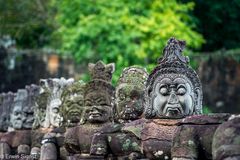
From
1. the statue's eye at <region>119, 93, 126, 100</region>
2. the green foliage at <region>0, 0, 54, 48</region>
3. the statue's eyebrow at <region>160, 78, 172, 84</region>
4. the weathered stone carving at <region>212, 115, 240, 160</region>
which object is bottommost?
the weathered stone carving at <region>212, 115, 240, 160</region>

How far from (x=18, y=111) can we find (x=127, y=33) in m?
11.5

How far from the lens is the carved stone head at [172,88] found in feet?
34.9

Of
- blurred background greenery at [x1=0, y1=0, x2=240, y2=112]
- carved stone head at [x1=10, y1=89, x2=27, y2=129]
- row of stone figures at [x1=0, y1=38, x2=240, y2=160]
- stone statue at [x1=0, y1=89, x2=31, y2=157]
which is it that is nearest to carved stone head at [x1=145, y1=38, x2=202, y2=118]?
row of stone figures at [x1=0, y1=38, x2=240, y2=160]

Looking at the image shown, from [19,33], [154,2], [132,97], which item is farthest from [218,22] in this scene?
[132,97]

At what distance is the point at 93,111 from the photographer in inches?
478

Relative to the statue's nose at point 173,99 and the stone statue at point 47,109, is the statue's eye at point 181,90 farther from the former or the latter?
the stone statue at point 47,109

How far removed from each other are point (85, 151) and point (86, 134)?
216 mm

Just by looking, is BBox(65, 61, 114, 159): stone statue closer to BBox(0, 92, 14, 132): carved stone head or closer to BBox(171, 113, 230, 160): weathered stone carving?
BBox(171, 113, 230, 160): weathered stone carving

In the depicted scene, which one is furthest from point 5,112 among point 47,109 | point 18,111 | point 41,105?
point 47,109

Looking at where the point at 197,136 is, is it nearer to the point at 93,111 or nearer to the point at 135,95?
the point at 135,95

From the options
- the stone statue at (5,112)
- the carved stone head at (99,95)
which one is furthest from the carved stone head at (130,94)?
the stone statue at (5,112)

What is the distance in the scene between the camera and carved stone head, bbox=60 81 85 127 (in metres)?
13.2

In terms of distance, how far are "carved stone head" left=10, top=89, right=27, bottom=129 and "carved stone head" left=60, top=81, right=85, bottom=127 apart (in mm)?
3161

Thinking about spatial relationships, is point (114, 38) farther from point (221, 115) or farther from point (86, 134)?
point (221, 115)
